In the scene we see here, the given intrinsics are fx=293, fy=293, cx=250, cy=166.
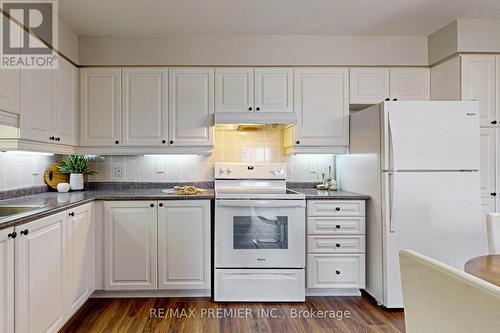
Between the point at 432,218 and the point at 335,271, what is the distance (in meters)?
0.89

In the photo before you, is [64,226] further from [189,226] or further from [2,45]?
[2,45]

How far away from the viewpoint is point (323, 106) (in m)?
2.94

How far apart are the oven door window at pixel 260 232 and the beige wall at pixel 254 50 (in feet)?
5.01

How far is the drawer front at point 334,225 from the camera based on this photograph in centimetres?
257

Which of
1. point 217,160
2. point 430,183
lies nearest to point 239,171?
point 217,160

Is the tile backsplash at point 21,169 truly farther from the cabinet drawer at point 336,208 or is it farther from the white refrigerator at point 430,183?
the white refrigerator at point 430,183

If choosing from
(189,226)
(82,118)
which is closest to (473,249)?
(189,226)

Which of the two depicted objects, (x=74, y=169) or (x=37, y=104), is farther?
(x=74, y=169)

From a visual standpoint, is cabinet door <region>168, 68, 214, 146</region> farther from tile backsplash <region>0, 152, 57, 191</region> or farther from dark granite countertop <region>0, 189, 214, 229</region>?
tile backsplash <region>0, 152, 57, 191</region>

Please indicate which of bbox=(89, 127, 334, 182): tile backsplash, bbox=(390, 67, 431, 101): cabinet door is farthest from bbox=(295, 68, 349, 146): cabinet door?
bbox=(390, 67, 431, 101): cabinet door

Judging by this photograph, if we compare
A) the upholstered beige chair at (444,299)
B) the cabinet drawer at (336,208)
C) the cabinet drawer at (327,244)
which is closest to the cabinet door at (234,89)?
the cabinet drawer at (336,208)

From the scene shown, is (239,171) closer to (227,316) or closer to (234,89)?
(234,89)

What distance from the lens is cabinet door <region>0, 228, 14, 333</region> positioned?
140 centimetres

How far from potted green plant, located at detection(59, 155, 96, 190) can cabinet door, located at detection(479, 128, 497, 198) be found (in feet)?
12.4
